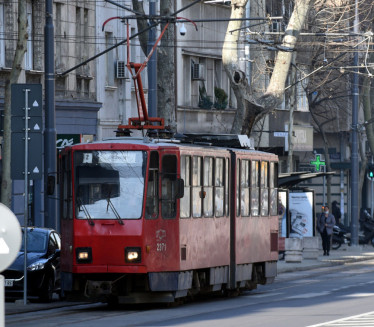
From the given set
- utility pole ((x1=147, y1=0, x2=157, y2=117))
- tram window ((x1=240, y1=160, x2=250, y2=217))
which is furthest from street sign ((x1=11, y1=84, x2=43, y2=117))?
utility pole ((x1=147, y1=0, x2=157, y2=117))

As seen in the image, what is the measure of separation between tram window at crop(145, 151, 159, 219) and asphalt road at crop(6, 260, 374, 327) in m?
1.54

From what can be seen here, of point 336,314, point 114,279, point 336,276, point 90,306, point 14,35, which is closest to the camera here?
point 336,314

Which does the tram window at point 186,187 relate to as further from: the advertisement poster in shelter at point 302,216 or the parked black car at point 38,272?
the advertisement poster in shelter at point 302,216

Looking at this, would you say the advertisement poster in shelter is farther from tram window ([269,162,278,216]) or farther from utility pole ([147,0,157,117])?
tram window ([269,162,278,216])

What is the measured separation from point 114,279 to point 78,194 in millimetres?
1490

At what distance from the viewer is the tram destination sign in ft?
74.1

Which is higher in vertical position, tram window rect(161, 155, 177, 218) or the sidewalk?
tram window rect(161, 155, 177, 218)

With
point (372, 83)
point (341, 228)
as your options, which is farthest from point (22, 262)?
point (372, 83)

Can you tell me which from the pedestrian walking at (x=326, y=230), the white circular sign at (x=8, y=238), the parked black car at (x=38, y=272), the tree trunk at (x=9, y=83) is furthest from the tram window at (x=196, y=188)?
the pedestrian walking at (x=326, y=230)

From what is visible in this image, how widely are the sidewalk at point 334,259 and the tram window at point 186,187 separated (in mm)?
12359

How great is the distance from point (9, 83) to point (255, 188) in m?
4.97

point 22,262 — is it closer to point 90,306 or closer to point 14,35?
point 90,306

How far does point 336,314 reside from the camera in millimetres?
20016

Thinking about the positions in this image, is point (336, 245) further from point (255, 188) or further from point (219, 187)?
point (219, 187)
